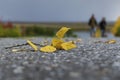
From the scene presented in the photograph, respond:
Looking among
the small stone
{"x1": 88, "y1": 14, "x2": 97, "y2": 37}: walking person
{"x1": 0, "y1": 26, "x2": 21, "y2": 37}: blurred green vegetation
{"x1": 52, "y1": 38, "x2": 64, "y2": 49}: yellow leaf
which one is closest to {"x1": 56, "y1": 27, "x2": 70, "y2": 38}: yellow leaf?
{"x1": 52, "y1": 38, "x2": 64, "y2": 49}: yellow leaf

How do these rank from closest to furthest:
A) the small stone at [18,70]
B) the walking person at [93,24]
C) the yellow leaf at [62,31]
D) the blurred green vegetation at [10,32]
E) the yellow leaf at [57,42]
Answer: the small stone at [18,70] < the yellow leaf at [62,31] < the yellow leaf at [57,42] < the blurred green vegetation at [10,32] < the walking person at [93,24]

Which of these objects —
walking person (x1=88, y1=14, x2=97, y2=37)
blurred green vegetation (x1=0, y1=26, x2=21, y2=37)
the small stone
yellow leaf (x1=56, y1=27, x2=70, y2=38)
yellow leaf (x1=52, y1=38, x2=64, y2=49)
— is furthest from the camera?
walking person (x1=88, y1=14, x2=97, y2=37)

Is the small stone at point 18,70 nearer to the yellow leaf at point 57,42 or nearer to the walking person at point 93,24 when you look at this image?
the yellow leaf at point 57,42

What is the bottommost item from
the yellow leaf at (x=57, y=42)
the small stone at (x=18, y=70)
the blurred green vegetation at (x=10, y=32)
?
the blurred green vegetation at (x=10, y=32)

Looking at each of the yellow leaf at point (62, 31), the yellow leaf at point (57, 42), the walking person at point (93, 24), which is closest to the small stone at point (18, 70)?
the yellow leaf at point (62, 31)

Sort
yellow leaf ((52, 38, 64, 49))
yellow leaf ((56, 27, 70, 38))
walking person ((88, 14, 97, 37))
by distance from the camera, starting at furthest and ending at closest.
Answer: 1. walking person ((88, 14, 97, 37))
2. yellow leaf ((52, 38, 64, 49))
3. yellow leaf ((56, 27, 70, 38))

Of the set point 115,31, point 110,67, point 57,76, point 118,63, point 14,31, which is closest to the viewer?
point 57,76

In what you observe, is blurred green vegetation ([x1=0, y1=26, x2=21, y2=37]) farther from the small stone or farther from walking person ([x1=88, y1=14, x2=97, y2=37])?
the small stone

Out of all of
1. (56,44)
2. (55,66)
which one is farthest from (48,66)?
(56,44)

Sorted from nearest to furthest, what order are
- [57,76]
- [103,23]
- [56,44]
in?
[57,76] < [56,44] < [103,23]

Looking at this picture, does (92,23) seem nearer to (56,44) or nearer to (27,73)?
(56,44)

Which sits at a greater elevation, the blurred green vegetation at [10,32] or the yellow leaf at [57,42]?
the yellow leaf at [57,42]
